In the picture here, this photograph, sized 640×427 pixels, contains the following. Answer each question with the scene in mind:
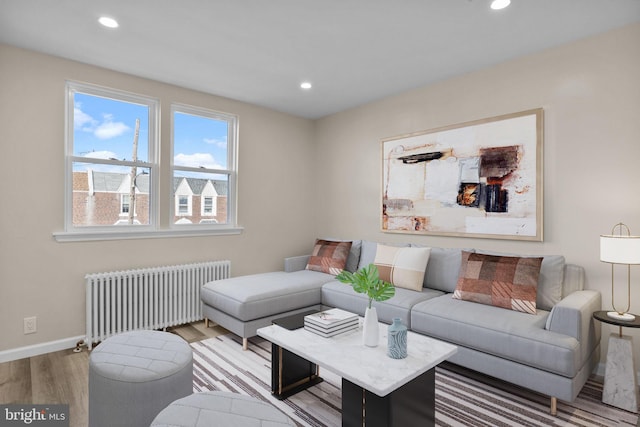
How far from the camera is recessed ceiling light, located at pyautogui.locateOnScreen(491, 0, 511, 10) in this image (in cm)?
218

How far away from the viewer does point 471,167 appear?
332 centimetres

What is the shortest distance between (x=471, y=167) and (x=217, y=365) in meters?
2.88

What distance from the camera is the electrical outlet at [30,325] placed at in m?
2.87

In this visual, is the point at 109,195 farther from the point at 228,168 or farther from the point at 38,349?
the point at 38,349

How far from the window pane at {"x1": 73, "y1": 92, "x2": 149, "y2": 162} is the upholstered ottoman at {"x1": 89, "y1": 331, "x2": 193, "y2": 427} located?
2.13 meters

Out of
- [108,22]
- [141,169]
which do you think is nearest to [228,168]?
[141,169]

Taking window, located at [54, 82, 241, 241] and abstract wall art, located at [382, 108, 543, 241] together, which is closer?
abstract wall art, located at [382, 108, 543, 241]

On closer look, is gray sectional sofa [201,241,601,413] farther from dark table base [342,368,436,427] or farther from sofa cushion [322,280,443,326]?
dark table base [342,368,436,427]

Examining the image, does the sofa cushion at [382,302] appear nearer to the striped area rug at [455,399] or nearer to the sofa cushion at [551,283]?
the striped area rug at [455,399]

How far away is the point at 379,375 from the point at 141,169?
→ 3088mm

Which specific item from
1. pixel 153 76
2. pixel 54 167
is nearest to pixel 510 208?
pixel 153 76

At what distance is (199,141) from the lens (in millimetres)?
3965

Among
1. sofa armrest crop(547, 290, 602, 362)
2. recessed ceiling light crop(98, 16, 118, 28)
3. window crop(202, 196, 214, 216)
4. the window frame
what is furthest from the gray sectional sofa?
recessed ceiling light crop(98, 16, 118, 28)

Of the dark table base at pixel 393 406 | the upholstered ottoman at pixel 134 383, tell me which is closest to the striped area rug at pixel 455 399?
the dark table base at pixel 393 406
